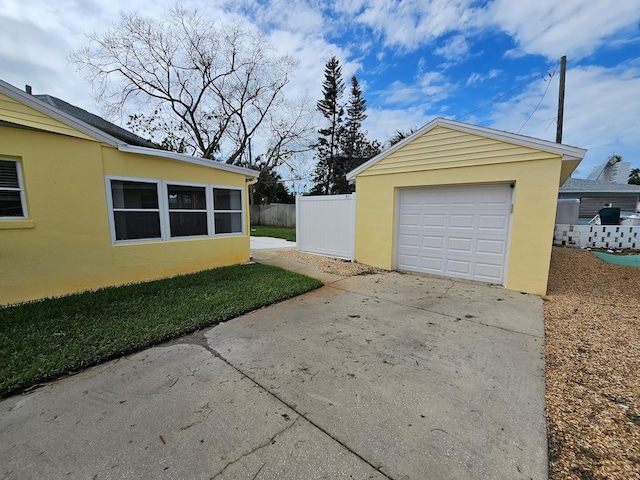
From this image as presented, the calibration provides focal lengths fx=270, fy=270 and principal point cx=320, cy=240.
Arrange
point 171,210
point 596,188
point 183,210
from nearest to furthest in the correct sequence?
point 171,210 < point 183,210 < point 596,188

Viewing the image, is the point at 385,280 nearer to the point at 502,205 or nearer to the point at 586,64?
the point at 502,205

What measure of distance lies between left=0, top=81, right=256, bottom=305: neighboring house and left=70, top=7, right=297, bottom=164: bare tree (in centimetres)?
1280

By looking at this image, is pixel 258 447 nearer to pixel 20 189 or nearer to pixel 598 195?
pixel 20 189

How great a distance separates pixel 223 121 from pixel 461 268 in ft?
65.6

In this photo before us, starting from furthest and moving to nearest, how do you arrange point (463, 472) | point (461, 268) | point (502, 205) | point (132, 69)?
point (132, 69)
point (461, 268)
point (502, 205)
point (463, 472)

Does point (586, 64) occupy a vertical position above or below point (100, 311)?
above

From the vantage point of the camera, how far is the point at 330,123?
27344mm

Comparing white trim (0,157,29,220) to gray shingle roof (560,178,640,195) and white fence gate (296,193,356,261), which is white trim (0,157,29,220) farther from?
gray shingle roof (560,178,640,195)

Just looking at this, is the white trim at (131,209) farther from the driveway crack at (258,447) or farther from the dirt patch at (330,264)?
the driveway crack at (258,447)

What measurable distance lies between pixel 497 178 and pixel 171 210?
7.05m

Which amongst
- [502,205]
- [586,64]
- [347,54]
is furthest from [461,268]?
[347,54]

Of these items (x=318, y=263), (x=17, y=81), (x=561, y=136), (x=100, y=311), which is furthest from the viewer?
(x=561, y=136)

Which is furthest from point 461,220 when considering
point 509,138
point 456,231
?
point 509,138

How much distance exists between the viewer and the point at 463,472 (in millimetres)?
1651
